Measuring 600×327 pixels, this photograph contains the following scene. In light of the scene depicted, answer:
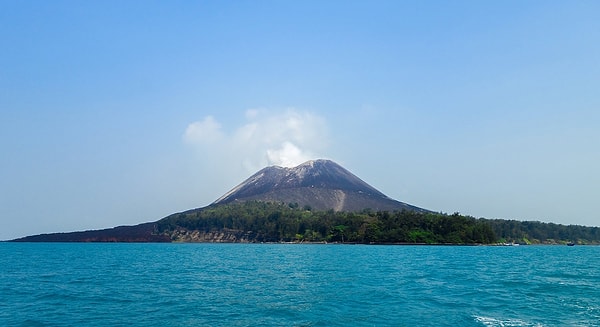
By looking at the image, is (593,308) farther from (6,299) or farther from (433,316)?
(6,299)

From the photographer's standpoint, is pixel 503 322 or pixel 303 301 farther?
pixel 303 301

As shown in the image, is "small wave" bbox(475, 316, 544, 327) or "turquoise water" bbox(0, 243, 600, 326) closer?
"small wave" bbox(475, 316, 544, 327)

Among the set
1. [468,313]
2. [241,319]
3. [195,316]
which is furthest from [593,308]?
[195,316]

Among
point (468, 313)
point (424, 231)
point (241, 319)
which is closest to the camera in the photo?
point (241, 319)

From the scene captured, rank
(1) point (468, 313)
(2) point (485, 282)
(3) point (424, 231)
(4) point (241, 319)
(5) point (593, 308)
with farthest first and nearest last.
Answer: (3) point (424, 231)
(2) point (485, 282)
(5) point (593, 308)
(1) point (468, 313)
(4) point (241, 319)

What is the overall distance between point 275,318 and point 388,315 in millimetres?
5880

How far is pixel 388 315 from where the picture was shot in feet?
81.1

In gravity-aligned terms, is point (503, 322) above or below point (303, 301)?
below

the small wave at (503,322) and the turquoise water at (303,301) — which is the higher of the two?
the turquoise water at (303,301)

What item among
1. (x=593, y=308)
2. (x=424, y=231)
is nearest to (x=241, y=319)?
(x=593, y=308)

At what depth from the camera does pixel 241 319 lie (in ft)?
77.2

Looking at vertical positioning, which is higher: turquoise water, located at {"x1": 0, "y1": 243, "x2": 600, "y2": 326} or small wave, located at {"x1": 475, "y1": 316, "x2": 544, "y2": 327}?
turquoise water, located at {"x1": 0, "y1": 243, "x2": 600, "y2": 326}

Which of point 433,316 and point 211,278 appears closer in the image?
point 433,316

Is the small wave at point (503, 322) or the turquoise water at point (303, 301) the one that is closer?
the small wave at point (503, 322)
